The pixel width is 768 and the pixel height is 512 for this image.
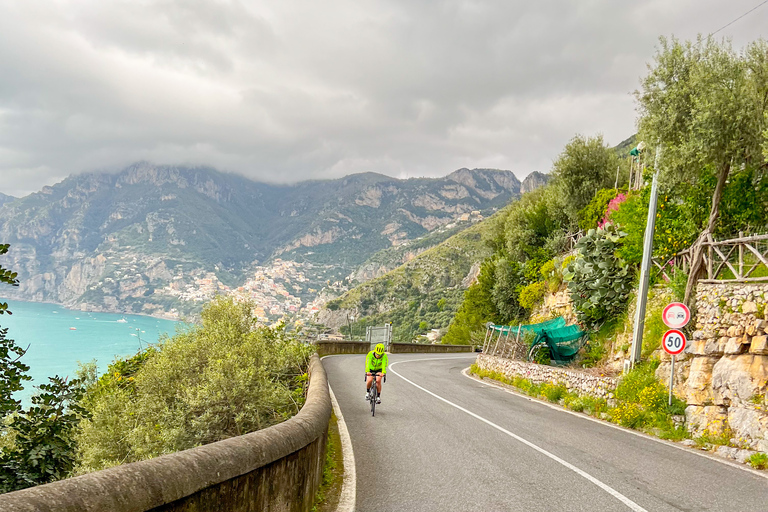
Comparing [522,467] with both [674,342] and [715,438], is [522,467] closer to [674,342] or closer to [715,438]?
[715,438]

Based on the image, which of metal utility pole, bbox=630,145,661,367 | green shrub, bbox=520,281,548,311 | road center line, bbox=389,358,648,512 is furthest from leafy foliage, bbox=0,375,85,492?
green shrub, bbox=520,281,548,311

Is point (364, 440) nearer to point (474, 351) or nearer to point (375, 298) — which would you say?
point (474, 351)

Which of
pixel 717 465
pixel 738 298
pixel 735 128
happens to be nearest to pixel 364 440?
pixel 717 465

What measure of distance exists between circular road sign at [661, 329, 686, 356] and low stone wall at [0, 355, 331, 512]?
8732mm

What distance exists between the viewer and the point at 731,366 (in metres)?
9.39

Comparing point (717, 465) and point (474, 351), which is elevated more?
point (717, 465)

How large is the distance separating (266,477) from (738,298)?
34.8 feet


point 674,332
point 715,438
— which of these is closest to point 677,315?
point 674,332

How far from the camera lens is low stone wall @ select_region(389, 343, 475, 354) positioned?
132 feet

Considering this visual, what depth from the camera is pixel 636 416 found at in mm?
10930

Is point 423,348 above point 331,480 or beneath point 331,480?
beneath

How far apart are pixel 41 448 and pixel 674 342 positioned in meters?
11.6

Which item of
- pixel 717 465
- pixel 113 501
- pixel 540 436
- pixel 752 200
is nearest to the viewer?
pixel 113 501

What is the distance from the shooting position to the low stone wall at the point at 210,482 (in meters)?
2.05
